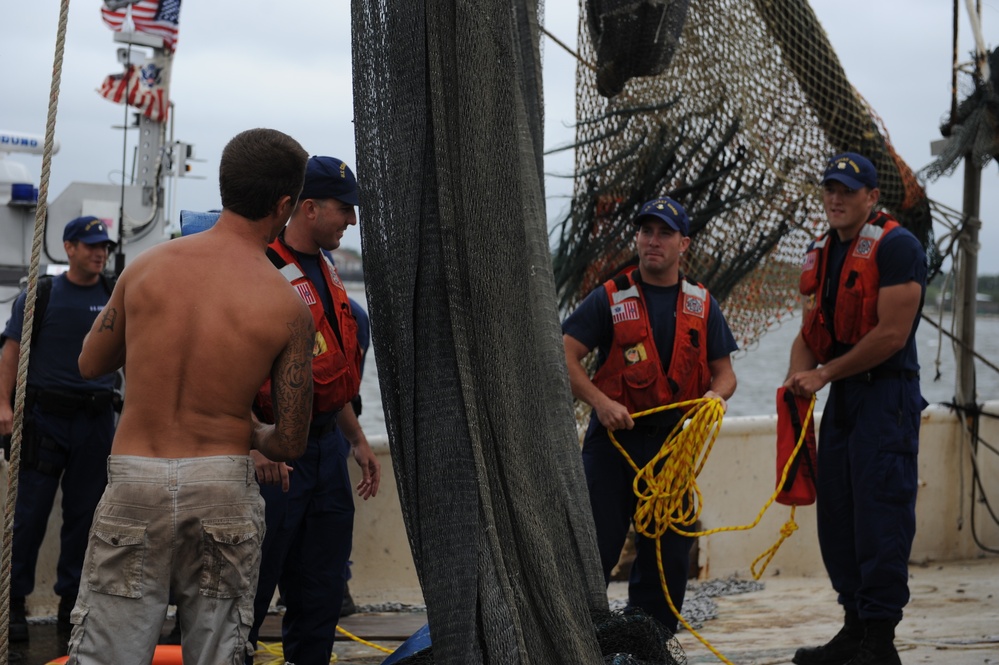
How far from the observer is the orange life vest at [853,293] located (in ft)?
16.3

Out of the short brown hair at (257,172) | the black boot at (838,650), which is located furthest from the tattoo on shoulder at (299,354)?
the black boot at (838,650)

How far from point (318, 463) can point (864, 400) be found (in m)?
2.34

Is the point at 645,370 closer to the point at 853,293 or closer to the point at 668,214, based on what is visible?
the point at 668,214

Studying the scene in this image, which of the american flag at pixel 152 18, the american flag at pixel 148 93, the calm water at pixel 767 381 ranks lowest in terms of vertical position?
the calm water at pixel 767 381

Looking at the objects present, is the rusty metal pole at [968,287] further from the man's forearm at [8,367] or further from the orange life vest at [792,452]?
the man's forearm at [8,367]

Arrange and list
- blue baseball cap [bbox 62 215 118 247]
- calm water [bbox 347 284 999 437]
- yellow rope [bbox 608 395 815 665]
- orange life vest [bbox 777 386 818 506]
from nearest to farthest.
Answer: yellow rope [bbox 608 395 815 665]
orange life vest [bbox 777 386 818 506]
blue baseball cap [bbox 62 215 118 247]
calm water [bbox 347 284 999 437]

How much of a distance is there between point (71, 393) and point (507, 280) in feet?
11.6

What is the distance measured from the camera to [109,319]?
3.08 m

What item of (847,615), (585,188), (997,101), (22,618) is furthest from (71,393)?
(997,101)

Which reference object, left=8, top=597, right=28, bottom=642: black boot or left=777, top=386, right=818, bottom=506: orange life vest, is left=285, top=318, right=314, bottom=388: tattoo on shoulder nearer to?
left=777, top=386, right=818, bottom=506: orange life vest

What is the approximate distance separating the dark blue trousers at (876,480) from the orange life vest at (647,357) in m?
0.64

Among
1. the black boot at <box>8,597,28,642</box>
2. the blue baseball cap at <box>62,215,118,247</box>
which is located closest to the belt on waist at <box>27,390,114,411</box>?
the blue baseball cap at <box>62,215,118,247</box>

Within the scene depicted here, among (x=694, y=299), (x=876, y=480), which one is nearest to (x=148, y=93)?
(x=694, y=299)

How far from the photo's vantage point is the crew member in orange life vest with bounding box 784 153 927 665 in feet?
15.9
